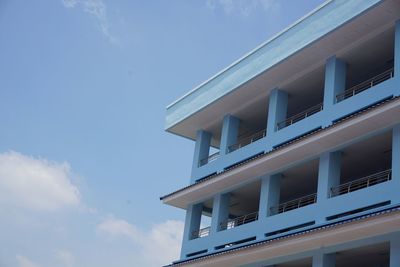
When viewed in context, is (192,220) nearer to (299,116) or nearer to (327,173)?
(299,116)

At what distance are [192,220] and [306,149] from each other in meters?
7.03

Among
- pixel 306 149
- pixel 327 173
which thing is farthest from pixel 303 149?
pixel 327 173

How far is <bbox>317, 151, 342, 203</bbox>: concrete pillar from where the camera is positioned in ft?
58.7

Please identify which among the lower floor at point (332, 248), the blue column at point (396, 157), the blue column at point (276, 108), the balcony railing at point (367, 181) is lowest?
the lower floor at point (332, 248)

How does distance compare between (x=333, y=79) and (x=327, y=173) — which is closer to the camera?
(x=327, y=173)

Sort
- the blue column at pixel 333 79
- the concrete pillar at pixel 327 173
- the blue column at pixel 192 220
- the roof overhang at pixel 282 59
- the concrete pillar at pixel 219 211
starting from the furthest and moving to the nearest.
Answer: the blue column at pixel 192 220
the concrete pillar at pixel 219 211
the blue column at pixel 333 79
the roof overhang at pixel 282 59
the concrete pillar at pixel 327 173

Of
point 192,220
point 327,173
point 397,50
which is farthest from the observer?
point 192,220

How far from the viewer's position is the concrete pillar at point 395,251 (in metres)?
14.9

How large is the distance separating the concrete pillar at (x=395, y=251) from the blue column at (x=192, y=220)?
391 inches

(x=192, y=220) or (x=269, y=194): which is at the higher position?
(x=192, y=220)

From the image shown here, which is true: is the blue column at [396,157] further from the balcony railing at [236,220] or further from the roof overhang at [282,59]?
the balcony railing at [236,220]

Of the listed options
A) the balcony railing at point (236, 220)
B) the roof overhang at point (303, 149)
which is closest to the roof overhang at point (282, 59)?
the roof overhang at point (303, 149)

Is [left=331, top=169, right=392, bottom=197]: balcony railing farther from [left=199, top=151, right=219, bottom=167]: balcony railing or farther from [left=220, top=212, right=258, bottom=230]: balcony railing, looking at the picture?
[left=199, top=151, right=219, bottom=167]: balcony railing

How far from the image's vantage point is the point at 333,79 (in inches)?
759
